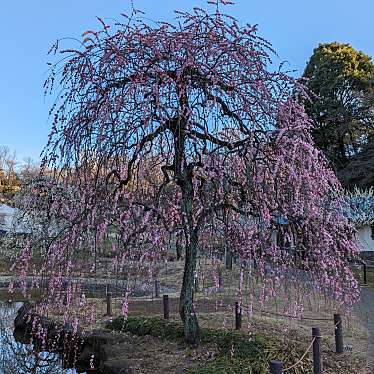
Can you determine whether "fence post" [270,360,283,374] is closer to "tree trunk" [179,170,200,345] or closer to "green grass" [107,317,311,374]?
"green grass" [107,317,311,374]

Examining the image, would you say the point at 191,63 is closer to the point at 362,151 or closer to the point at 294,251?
the point at 294,251

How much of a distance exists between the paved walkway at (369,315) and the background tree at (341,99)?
9.78 meters

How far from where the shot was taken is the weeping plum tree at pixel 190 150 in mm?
3955

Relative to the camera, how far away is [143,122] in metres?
3.91

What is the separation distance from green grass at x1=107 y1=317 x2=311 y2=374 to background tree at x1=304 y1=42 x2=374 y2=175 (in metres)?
15.5

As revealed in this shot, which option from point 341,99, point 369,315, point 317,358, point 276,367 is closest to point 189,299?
point 317,358

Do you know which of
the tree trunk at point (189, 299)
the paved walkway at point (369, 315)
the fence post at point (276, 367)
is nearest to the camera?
the fence post at point (276, 367)

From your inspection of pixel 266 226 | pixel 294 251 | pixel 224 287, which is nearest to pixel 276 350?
pixel 294 251

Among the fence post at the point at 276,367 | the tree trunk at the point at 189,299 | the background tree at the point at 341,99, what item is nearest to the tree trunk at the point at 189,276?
the tree trunk at the point at 189,299

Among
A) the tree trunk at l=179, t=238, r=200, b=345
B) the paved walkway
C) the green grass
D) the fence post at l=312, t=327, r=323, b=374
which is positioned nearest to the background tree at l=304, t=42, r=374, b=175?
the paved walkway

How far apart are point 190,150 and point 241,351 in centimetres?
225

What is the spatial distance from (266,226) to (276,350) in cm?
155

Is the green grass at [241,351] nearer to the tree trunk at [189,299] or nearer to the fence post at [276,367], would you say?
the tree trunk at [189,299]

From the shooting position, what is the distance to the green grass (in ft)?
14.7
